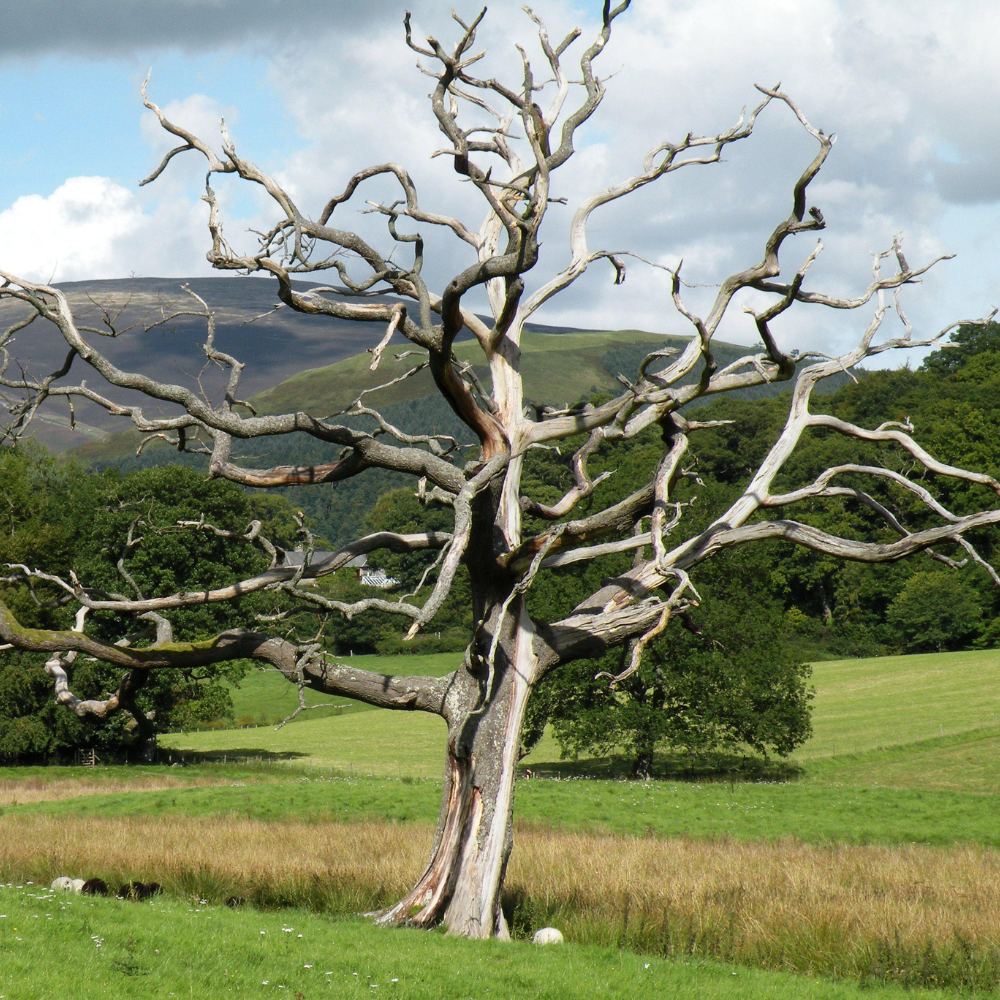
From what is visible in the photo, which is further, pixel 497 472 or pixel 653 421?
pixel 653 421

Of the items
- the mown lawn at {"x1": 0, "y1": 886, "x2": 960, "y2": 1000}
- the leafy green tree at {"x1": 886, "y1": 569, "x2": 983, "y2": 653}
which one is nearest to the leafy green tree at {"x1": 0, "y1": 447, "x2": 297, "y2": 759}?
the mown lawn at {"x1": 0, "y1": 886, "x2": 960, "y2": 1000}

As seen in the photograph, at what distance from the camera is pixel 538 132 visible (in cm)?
926

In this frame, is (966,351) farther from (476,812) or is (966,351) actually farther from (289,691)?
(476,812)

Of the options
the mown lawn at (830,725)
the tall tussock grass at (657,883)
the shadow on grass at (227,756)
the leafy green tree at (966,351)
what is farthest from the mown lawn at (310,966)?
the leafy green tree at (966,351)

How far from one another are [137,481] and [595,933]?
111 feet

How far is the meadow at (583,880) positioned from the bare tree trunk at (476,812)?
45cm

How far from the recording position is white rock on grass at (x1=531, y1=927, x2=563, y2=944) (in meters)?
11.2

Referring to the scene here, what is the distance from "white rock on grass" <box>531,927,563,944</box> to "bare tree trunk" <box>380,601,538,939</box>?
658mm

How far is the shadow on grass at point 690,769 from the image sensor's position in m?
37.8

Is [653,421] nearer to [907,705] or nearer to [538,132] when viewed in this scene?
[538,132]

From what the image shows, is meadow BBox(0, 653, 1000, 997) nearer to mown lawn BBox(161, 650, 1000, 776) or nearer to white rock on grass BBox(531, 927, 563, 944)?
white rock on grass BBox(531, 927, 563, 944)

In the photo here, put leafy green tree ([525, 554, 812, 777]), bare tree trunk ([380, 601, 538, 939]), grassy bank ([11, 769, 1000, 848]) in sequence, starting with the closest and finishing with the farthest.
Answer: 1. bare tree trunk ([380, 601, 538, 939])
2. grassy bank ([11, 769, 1000, 848])
3. leafy green tree ([525, 554, 812, 777])

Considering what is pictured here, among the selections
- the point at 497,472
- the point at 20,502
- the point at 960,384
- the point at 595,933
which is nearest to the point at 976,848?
the point at 595,933

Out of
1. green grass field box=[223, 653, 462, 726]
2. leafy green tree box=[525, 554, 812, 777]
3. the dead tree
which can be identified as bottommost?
green grass field box=[223, 653, 462, 726]
